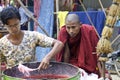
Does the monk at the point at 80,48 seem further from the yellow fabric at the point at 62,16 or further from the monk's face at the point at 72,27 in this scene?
the yellow fabric at the point at 62,16

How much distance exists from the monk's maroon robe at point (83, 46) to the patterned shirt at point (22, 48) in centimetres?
77

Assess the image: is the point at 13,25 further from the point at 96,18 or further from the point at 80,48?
the point at 96,18

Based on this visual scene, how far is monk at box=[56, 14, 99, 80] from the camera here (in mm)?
3276

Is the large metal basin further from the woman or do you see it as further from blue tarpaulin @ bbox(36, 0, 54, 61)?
blue tarpaulin @ bbox(36, 0, 54, 61)

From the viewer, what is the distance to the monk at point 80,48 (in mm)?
3276

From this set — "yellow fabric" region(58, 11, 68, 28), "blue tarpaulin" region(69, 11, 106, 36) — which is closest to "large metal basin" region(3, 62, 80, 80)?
"yellow fabric" region(58, 11, 68, 28)

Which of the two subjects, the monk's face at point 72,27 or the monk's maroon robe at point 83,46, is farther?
the monk's maroon robe at point 83,46

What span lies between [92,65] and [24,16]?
7.37 feet

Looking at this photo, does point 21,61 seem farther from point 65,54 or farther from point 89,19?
point 89,19

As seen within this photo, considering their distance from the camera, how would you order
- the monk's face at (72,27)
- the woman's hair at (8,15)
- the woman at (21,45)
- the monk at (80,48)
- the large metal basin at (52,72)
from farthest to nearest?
the monk at (80,48) → the monk's face at (72,27) → the woman at (21,45) → the woman's hair at (8,15) → the large metal basin at (52,72)

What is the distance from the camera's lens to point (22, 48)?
2545mm

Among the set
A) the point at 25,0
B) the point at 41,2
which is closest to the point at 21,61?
the point at 41,2

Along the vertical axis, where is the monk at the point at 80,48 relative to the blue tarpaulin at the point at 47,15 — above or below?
below

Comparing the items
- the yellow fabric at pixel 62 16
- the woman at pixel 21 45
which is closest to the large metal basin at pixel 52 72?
the woman at pixel 21 45
